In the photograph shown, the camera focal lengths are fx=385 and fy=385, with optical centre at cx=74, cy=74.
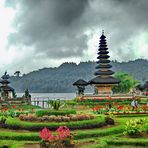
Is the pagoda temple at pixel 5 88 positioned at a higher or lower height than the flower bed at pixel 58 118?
higher

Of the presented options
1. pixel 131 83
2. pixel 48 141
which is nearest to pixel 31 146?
pixel 48 141

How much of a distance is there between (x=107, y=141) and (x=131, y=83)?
9355cm

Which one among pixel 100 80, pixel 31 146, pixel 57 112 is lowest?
pixel 31 146

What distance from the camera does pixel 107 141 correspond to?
24.0m

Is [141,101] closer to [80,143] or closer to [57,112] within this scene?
[57,112]

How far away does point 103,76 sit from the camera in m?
77.8

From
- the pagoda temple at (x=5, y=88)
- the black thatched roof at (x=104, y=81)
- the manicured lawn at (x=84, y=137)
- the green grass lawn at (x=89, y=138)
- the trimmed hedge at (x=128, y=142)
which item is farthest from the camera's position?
the pagoda temple at (x=5, y=88)

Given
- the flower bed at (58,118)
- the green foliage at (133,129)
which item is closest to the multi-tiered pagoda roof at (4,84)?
the flower bed at (58,118)

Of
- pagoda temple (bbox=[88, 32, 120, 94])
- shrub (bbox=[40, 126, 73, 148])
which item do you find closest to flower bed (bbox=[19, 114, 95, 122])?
shrub (bbox=[40, 126, 73, 148])

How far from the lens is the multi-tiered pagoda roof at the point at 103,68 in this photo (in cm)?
7594

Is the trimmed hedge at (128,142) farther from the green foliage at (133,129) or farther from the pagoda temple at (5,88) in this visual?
the pagoda temple at (5,88)

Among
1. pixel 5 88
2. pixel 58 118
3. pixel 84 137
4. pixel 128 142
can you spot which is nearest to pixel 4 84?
pixel 5 88

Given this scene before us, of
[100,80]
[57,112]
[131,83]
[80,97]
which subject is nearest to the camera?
[57,112]

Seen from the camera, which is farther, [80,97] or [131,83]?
[131,83]
